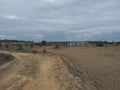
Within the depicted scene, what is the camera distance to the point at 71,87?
43.8 ft

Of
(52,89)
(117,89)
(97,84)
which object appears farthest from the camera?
(97,84)

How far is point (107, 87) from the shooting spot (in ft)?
48.2

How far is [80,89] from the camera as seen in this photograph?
13078 mm

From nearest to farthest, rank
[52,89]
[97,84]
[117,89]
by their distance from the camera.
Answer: [52,89], [117,89], [97,84]

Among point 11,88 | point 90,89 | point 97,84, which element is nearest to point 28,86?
point 11,88

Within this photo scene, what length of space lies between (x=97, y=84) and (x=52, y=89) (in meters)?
3.56

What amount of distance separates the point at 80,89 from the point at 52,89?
52.7 inches

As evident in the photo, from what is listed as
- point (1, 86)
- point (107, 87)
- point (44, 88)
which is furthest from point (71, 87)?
point (1, 86)

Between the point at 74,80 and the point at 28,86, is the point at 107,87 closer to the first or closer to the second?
the point at 74,80

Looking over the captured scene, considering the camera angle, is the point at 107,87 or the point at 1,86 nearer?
the point at 1,86

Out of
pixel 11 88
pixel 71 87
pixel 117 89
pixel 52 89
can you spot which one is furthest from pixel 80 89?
pixel 11 88

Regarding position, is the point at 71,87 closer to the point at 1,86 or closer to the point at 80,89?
the point at 80,89

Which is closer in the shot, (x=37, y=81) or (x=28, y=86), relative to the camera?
(x=28, y=86)

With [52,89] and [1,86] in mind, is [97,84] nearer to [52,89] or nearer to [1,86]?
[52,89]
